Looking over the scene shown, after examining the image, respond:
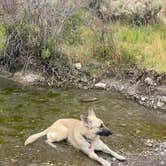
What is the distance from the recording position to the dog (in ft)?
30.3

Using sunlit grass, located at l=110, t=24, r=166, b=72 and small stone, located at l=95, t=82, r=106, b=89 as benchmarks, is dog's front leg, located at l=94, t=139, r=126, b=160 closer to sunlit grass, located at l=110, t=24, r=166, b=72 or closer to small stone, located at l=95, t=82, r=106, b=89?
small stone, located at l=95, t=82, r=106, b=89

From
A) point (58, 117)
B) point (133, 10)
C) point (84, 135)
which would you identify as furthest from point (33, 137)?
point (133, 10)

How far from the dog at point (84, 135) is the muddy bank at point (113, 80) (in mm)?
2781

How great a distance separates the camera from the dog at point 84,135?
9234 millimetres

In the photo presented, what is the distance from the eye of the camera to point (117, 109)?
11.4 metres

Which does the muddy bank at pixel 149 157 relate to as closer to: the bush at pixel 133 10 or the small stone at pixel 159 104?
the small stone at pixel 159 104

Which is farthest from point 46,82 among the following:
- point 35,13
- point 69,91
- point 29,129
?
point 29,129

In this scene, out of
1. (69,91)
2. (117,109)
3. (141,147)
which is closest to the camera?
(141,147)

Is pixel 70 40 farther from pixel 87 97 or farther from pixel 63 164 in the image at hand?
pixel 63 164

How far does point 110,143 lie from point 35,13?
13.4 ft

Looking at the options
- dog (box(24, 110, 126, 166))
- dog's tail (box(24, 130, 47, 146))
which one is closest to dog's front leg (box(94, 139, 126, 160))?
dog (box(24, 110, 126, 166))

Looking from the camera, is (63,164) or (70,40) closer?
(63,164)

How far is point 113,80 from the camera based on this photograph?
12844 millimetres

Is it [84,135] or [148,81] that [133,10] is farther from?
[84,135]
